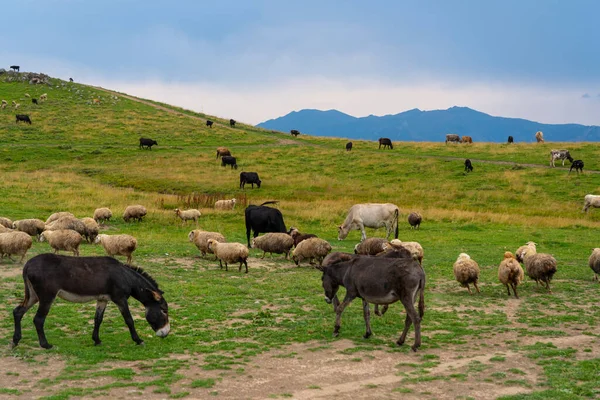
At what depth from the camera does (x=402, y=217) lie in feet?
114

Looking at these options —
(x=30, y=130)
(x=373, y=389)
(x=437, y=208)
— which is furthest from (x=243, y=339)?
(x=30, y=130)

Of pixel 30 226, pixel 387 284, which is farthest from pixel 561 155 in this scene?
pixel 387 284

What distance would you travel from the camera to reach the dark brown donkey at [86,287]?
10.7 m

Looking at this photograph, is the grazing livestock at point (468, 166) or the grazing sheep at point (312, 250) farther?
the grazing livestock at point (468, 166)

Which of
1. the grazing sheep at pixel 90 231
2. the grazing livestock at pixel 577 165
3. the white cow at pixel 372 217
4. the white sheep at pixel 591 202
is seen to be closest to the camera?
the grazing sheep at pixel 90 231

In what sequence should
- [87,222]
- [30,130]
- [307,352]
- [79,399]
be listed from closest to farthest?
[79,399] → [307,352] → [87,222] → [30,130]

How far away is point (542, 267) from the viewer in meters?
16.3

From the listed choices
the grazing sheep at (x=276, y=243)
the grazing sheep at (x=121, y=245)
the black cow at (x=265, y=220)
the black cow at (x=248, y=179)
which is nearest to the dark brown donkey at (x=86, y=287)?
the grazing sheep at (x=121, y=245)

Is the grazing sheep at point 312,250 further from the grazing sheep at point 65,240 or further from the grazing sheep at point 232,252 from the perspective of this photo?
the grazing sheep at point 65,240

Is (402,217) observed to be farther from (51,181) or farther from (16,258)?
(51,181)

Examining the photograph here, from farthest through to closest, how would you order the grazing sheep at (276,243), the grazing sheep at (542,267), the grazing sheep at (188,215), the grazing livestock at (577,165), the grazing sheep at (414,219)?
the grazing livestock at (577,165) < the grazing sheep at (414,219) < the grazing sheep at (188,215) < the grazing sheep at (276,243) < the grazing sheep at (542,267)

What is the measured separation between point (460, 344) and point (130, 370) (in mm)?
6601

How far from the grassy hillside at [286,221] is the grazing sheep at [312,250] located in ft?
3.33

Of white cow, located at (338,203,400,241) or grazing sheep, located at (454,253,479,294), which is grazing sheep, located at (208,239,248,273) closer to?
grazing sheep, located at (454,253,479,294)
